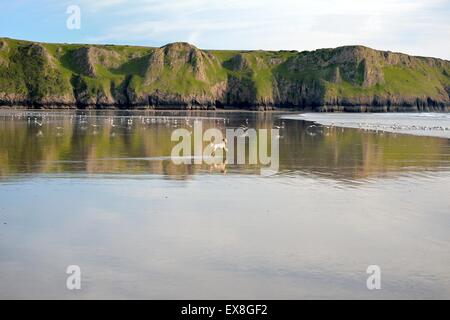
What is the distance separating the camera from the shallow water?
479 inches

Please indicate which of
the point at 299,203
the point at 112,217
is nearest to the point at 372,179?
the point at 299,203

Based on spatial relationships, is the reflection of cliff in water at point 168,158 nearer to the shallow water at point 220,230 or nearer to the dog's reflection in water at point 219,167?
the dog's reflection in water at point 219,167

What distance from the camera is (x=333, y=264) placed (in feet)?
44.6

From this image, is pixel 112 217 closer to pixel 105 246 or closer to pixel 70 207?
pixel 70 207

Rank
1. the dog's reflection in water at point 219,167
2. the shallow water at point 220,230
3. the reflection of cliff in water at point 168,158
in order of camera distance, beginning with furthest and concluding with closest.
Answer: the dog's reflection in water at point 219,167
the reflection of cliff in water at point 168,158
the shallow water at point 220,230

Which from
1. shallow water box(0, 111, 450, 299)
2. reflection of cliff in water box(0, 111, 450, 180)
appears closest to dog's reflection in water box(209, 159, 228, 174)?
reflection of cliff in water box(0, 111, 450, 180)

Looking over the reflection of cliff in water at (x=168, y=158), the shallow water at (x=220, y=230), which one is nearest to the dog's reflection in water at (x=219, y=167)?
the reflection of cliff in water at (x=168, y=158)

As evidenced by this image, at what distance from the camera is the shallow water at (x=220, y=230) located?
12172 mm

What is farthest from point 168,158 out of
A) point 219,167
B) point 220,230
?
point 220,230

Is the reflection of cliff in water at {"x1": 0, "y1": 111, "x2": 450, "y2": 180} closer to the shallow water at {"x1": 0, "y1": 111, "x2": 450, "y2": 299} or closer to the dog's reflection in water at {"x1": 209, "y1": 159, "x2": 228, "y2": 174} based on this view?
the dog's reflection in water at {"x1": 209, "y1": 159, "x2": 228, "y2": 174}

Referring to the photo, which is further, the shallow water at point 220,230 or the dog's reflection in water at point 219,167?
the dog's reflection in water at point 219,167

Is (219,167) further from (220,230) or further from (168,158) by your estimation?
(220,230)
